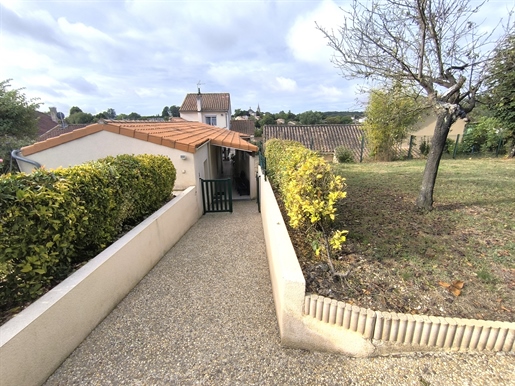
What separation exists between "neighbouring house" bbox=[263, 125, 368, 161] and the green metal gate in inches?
617

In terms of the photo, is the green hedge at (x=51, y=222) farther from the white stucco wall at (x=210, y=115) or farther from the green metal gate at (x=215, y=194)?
the white stucco wall at (x=210, y=115)

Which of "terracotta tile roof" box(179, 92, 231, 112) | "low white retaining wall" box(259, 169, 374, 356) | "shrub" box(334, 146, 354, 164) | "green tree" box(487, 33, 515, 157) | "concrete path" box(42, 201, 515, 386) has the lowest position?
"concrete path" box(42, 201, 515, 386)

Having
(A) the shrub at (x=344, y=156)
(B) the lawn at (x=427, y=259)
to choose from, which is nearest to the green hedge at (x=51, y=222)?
(B) the lawn at (x=427, y=259)

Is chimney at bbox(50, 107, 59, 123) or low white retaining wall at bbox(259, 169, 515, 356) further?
chimney at bbox(50, 107, 59, 123)

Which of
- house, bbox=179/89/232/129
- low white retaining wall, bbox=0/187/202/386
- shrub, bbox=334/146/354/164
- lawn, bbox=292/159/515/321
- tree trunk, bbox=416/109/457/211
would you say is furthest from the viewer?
house, bbox=179/89/232/129

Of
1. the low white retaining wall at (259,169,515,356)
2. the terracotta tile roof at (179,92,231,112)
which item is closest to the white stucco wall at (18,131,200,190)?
the low white retaining wall at (259,169,515,356)

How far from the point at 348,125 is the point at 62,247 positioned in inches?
1106

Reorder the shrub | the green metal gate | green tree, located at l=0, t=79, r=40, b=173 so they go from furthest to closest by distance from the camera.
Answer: the shrub → green tree, located at l=0, t=79, r=40, b=173 → the green metal gate

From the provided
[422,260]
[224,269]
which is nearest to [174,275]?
[224,269]

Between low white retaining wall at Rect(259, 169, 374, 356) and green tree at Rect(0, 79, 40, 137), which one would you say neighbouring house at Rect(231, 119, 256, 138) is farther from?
low white retaining wall at Rect(259, 169, 374, 356)

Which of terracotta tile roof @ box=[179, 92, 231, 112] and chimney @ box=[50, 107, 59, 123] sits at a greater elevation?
terracotta tile roof @ box=[179, 92, 231, 112]

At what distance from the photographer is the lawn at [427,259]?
9.31ft

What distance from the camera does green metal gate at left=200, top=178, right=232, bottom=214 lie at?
29.6 feet

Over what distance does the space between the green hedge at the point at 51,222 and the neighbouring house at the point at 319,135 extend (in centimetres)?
2070
